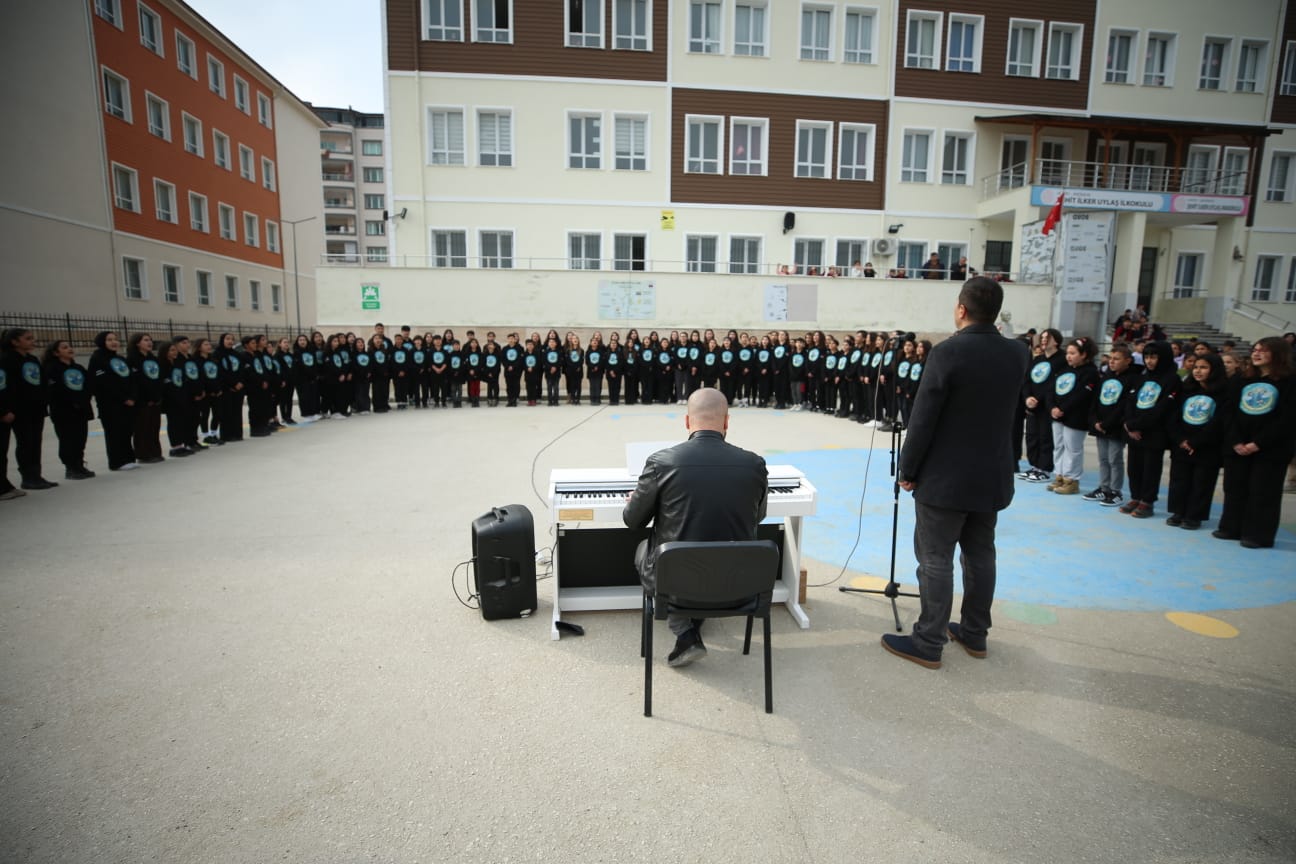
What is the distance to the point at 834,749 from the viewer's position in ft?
9.50

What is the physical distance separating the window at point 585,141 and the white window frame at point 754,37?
536 cm

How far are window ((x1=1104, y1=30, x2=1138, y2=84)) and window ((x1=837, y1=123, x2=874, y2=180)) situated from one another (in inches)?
360

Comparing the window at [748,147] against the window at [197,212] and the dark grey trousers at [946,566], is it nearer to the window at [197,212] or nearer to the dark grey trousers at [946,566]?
the dark grey trousers at [946,566]

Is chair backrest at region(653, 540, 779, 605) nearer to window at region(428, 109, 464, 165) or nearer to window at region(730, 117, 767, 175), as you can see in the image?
window at region(428, 109, 464, 165)

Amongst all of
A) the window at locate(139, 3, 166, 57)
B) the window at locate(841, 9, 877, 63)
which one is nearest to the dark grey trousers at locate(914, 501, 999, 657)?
the window at locate(841, 9, 877, 63)

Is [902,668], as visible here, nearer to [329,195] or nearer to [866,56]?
[866,56]

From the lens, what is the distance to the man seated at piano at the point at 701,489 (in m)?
3.23

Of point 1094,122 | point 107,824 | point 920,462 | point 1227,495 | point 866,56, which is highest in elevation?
point 866,56

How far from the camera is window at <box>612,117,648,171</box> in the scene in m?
21.8

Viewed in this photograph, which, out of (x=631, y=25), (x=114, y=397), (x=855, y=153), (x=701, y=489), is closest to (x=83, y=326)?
(x=114, y=397)

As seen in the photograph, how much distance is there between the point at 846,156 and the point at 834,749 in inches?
924

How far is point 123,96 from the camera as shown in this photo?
23516 millimetres

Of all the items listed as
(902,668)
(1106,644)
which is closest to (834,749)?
(902,668)

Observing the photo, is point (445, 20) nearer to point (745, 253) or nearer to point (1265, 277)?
point (745, 253)
